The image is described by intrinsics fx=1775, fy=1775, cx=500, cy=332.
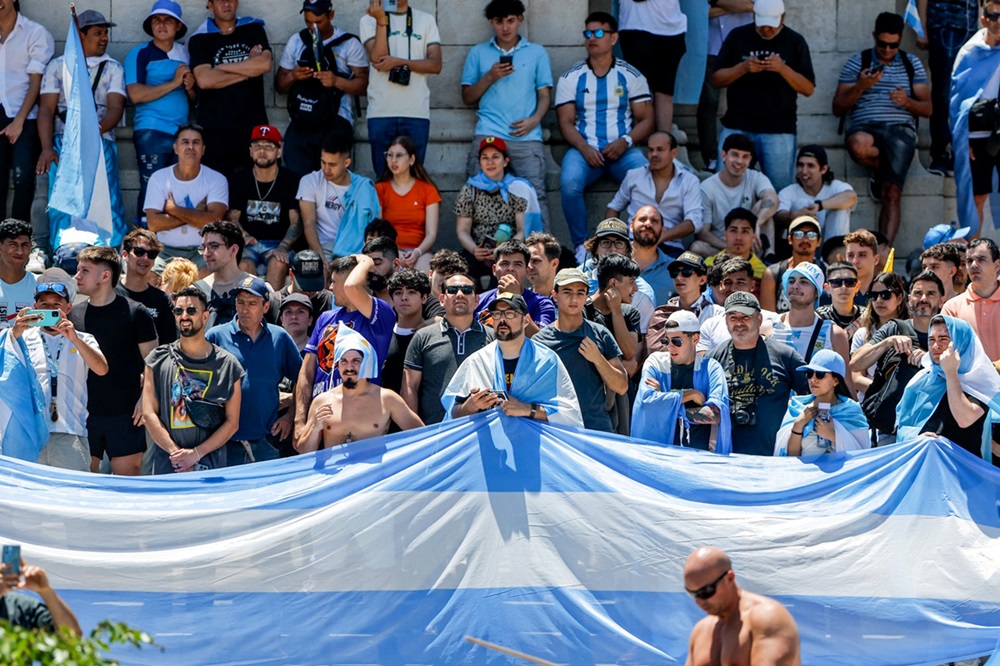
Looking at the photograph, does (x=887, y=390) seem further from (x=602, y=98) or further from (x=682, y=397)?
(x=602, y=98)

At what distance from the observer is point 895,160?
1606 cm

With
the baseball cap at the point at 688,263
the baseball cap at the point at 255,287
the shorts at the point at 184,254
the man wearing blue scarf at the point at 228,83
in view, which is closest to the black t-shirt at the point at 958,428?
the baseball cap at the point at 688,263

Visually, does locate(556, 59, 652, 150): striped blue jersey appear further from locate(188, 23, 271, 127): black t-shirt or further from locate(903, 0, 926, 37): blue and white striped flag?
locate(903, 0, 926, 37): blue and white striped flag

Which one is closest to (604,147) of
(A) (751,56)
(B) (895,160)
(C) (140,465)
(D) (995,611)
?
(A) (751,56)

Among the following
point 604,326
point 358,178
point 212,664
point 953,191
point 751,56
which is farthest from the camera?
point 953,191

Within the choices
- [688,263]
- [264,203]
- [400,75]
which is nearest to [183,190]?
[264,203]

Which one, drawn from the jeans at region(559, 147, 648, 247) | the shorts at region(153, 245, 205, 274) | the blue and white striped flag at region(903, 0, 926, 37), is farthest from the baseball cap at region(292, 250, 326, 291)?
the blue and white striped flag at region(903, 0, 926, 37)

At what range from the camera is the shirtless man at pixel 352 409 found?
10.7 meters

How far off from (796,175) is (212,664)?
778 cm

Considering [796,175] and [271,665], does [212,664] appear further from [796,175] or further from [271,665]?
[796,175]

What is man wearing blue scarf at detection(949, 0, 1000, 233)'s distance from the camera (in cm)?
1545

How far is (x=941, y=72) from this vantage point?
16797mm

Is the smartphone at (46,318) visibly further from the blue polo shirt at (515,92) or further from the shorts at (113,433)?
the blue polo shirt at (515,92)

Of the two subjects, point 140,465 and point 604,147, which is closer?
point 140,465
